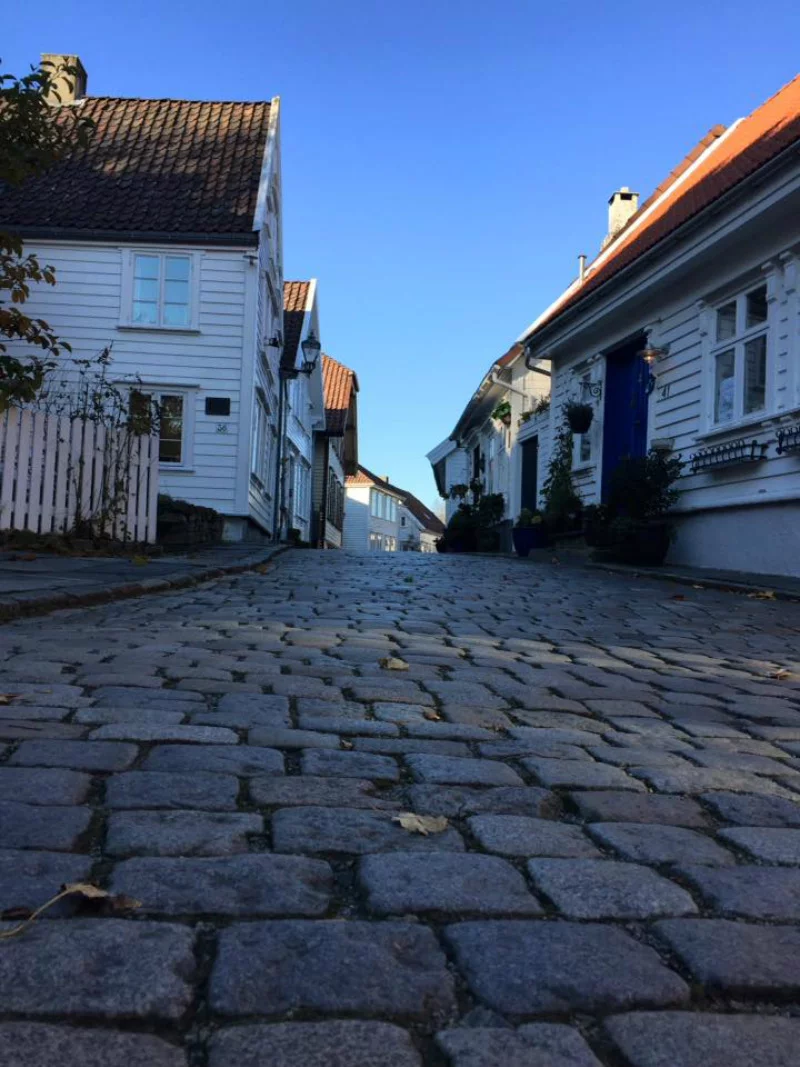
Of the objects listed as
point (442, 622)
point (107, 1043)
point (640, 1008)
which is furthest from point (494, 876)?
point (442, 622)

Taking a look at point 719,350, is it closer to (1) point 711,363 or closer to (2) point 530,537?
(1) point 711,363

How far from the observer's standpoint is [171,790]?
2637 mm

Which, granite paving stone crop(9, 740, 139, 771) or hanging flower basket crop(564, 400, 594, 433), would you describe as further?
hanging flower basket crop(564, 400, 594, 433)

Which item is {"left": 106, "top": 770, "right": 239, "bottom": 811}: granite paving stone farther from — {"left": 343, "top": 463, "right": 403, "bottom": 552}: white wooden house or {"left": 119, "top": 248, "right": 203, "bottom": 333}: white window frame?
{"left": 343, "top": 463, "right": 403, "bottom": 552}: white wooden house

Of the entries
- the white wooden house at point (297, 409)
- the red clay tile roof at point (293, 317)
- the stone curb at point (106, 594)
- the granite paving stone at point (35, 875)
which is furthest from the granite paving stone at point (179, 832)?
the red clay tile roof at point (293, 317)

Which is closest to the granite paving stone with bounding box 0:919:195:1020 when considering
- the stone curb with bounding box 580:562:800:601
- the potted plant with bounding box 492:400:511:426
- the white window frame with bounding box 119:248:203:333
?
the stone curb with bounding box 580:562:800:601

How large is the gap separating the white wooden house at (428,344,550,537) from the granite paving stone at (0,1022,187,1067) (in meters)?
18.9

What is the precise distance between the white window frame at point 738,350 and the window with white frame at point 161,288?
9.32 metres

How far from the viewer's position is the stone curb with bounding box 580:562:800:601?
923 centimetres

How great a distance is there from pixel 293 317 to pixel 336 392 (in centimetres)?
1284

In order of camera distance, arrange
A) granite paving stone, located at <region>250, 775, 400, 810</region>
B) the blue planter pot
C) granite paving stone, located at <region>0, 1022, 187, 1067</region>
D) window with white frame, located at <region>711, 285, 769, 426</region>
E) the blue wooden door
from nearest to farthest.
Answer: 1. granite paving stone, located at <region>0, 1022, 187, 1067</region>
2. granite paving stone, located at <region>250, 775, 400, 810</region>
3. window with white frame, located at <region>711, 285, 769, 426</region>
4. the blue wooden door
5. the blue planter pot

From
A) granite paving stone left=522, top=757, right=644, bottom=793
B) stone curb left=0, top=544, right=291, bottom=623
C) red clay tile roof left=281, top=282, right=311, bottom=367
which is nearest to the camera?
granite paving stone left=522, top=757, right=644, bottom=793

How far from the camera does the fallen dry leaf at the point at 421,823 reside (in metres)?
2.43

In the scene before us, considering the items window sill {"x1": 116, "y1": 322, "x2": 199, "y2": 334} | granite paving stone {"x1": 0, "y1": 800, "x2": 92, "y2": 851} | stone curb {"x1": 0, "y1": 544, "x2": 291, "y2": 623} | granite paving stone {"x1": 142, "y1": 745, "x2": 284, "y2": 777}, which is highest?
window sill {"x1": 116, "y1": 322, "x2": 199, "y2": 334}
